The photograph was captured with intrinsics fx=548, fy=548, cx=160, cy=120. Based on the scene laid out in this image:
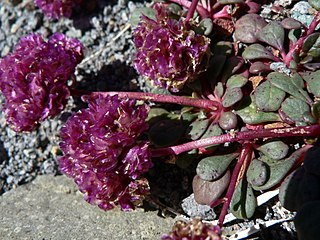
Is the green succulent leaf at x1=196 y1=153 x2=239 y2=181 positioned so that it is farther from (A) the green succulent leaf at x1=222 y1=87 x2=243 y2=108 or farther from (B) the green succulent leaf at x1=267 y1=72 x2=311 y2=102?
(B) the green succulent leaf at x1=267 y1=72 x2=311 y2=102

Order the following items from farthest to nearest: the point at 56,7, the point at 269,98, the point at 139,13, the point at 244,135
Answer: the point at 56,7
the point at 139,13
the point at 269,98
the point at 244,135

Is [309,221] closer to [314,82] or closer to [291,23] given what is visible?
[314,82]

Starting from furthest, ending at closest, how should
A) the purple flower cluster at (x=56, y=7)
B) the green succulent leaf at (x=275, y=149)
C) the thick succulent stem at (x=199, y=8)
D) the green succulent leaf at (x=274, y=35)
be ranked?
the purple flower cluster at (x=56, y=7) → the thick succulent stem at (x=199, y=8) → the green succulent leaf at (x=274, y=35) → the green succulent leaf at (x=275, y=149)

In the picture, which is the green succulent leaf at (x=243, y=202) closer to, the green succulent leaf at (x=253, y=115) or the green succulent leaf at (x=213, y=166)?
the green succulent leaf at (x=213, y=166)

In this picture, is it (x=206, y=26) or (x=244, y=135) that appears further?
(x=206, y=26)

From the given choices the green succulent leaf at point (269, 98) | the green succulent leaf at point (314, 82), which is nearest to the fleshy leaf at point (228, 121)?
the green succulent leaf at point (269, 98)

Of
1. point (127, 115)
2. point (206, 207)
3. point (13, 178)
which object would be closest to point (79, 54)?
point (127, 115)

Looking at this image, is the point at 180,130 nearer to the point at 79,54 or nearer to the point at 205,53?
Answer: the point at 205,53

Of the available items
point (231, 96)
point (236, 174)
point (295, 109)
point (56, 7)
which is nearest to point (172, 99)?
point (231, 96)
